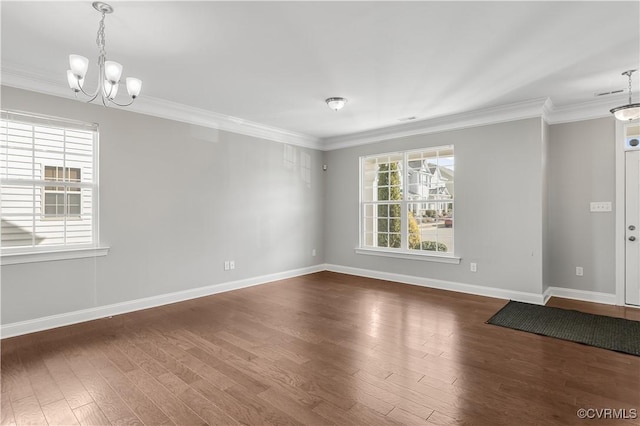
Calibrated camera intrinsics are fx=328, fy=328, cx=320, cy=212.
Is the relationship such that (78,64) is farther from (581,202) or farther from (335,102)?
(581,202)

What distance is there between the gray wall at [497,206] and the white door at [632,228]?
3.18 feet

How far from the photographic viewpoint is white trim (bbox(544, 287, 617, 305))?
170 inches

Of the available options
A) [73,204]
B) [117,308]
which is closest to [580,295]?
[117,308]

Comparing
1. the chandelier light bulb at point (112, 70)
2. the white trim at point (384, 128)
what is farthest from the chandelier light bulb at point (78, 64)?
the white trim at point (384, 128)

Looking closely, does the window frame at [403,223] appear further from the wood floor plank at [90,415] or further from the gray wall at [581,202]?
the wood floor plank at [90,415]

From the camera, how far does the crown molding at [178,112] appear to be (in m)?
3.30

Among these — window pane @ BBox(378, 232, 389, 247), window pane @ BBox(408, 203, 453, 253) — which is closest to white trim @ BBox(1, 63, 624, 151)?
window pane @ BBox(408, 203, 453, 253)

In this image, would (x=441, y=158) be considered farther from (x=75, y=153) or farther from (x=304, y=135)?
(x=75, y=153)

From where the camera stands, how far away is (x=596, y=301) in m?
4.39

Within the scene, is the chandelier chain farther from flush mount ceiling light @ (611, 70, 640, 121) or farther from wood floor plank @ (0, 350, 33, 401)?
flush mount ceiling light @ (611, 70, 640, 121)

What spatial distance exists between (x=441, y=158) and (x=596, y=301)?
9.35 feet

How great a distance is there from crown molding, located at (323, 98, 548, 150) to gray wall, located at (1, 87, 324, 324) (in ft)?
3.88

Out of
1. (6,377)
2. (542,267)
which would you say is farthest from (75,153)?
(542,267)

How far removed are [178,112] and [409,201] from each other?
3876 millimetres
